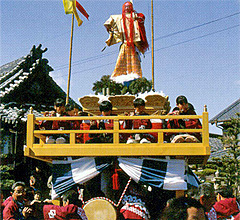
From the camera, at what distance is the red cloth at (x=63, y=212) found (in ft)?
16.5

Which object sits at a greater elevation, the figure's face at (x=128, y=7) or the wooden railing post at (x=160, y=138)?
the figure's face at (x=128, y=7)

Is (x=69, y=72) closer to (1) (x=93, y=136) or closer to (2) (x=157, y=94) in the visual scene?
(2) (x=157, y=94)

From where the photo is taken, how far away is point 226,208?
17.3ft

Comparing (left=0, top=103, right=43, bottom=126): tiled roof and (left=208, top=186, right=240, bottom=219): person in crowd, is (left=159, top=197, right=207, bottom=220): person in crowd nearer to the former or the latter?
(left=208, top=186, right=240, bottom=219): person in crowd

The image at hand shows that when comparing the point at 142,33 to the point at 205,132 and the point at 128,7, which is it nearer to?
the point at 128,7

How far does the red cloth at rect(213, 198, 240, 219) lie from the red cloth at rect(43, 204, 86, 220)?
1.96 m

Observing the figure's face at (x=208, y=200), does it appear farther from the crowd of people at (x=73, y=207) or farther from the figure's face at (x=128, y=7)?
the figure's face at (x=128, y=7)

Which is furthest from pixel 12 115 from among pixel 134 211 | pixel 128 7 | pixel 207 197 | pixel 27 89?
pixel 207 197

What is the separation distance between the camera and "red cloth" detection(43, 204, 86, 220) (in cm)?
502

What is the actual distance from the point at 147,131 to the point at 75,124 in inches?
63.0

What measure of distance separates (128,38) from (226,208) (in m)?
6.32

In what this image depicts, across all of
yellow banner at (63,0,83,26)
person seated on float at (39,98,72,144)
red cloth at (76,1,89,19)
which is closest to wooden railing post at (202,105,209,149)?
person seated on float at (39,98,72,144)

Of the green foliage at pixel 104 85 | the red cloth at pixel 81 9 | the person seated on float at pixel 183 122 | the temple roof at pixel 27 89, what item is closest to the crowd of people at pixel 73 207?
the person seated on float at pixel 183 122

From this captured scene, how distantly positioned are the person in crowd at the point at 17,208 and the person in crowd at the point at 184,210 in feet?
9.85
